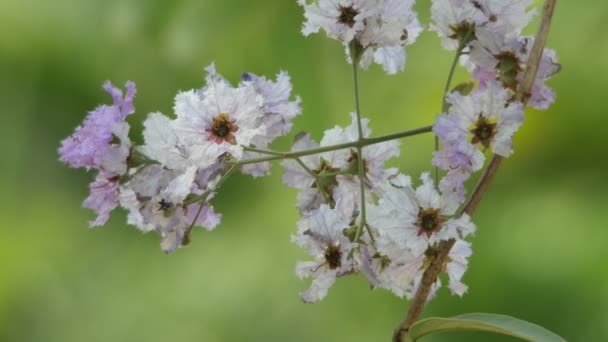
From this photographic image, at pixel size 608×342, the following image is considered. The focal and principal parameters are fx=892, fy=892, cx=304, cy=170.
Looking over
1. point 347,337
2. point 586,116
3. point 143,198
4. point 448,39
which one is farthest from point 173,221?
point 586,116

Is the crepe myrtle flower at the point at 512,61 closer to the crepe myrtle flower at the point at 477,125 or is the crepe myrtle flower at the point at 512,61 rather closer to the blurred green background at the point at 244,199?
the crepe myrtle flower at the point at 477,125

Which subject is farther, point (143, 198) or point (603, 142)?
point (603, 142)

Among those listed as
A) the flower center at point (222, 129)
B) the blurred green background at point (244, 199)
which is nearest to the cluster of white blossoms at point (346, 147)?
the flower center at point (222, 129)

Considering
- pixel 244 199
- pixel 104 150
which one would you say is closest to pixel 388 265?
pixel 104 150

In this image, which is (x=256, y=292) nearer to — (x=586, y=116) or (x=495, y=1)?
(x=586, y=116)

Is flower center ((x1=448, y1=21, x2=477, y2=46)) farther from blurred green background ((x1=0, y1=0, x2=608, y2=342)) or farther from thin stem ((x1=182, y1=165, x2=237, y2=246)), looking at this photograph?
blurred green background ((x1=0, y1=0, x2=608, y2=342))

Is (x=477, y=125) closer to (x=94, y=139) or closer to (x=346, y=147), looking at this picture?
(x=346, y=147)
